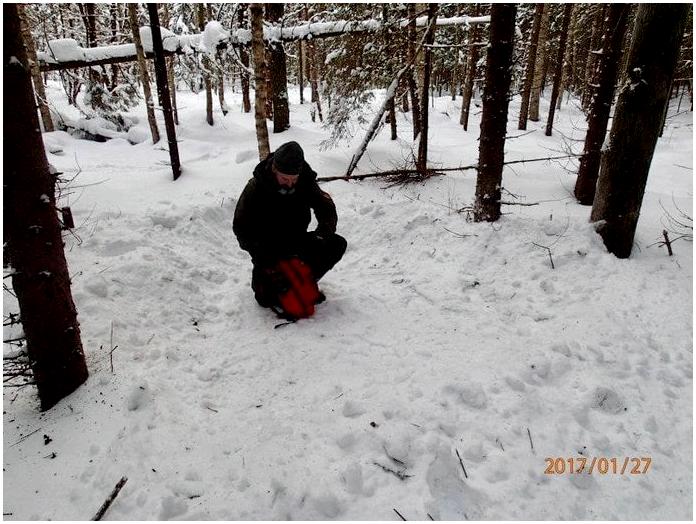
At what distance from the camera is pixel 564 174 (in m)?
8.28

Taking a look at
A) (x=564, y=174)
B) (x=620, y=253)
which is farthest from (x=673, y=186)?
(x=620, y=253)

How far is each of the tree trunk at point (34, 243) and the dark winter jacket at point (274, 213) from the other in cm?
175

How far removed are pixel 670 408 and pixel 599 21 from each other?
16518 mm

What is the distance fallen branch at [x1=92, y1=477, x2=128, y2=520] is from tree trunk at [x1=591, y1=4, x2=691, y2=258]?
5173 mm

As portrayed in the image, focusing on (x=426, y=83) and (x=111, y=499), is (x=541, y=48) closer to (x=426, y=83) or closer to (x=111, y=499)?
(x=426, y=83)

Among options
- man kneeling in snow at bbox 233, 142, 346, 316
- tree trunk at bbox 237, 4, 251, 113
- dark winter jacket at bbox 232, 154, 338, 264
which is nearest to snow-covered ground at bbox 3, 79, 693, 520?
man kneeling in snow at bbox 233, 142, 346, 316

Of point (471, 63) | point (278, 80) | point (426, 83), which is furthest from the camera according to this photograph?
point (471, 63)

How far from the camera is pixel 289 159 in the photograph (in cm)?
394

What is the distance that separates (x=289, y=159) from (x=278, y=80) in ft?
30.5

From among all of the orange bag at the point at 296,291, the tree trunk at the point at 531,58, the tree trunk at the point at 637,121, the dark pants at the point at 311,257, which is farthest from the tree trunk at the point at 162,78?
the tree trunk at the point at 531,58

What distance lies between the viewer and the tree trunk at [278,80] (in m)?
11.9
